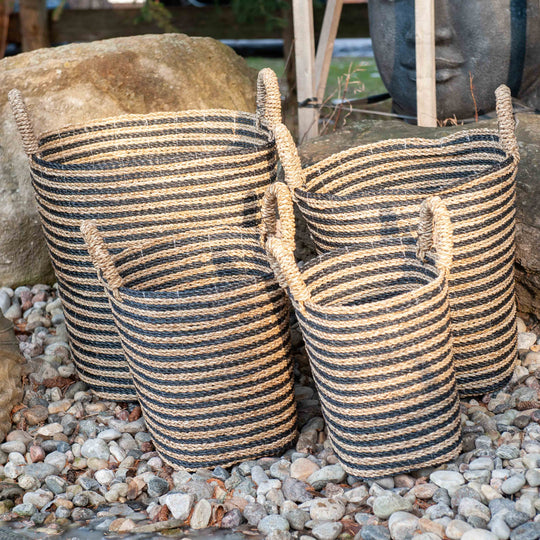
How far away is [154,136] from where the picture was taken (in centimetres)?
287

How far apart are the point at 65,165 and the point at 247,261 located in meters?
0.62

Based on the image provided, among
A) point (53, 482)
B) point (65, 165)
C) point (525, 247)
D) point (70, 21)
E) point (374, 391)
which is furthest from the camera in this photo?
point (70, 21)

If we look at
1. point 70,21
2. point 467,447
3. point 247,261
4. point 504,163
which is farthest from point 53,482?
point 70,21

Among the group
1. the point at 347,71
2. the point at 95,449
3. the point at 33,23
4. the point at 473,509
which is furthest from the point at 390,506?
the point at 347,71

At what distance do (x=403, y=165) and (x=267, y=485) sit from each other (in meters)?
1.16

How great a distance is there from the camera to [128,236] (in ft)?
8.18

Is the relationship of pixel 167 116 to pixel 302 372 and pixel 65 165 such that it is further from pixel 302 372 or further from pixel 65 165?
pixel 302 372

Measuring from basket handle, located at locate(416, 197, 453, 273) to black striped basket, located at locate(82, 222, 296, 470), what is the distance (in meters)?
0.42

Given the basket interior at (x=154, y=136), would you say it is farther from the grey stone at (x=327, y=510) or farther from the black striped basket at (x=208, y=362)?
the grey stone at (x=327, y=510)

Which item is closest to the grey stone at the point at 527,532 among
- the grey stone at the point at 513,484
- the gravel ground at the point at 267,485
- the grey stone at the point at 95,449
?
the gravel ground at the point at 267,485

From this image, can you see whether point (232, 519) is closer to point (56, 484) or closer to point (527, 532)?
point (56, 484)

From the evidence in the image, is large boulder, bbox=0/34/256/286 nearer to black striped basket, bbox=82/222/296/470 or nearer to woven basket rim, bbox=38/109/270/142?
woven basket rim, bbox=38/109/270/142

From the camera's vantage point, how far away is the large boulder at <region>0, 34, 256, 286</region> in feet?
11.2

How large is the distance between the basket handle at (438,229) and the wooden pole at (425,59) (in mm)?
1441
